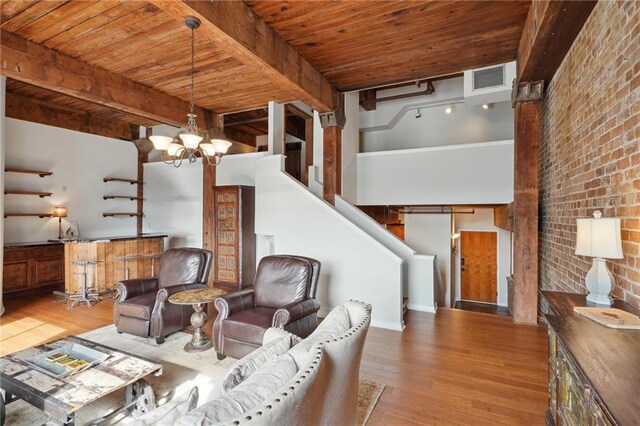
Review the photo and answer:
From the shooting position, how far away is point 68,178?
6.33 m

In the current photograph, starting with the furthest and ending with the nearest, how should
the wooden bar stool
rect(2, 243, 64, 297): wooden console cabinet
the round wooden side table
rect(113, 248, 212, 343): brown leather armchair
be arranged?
rect(2, 243, 64, 297): wooden console cabinet, the wooden bar stool, rect(113, 248, 212, 343): brown leather armchair, the round wooden side table

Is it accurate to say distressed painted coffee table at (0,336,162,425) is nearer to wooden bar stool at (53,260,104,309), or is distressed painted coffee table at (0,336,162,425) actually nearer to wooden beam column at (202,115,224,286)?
wooden bar stool at (53,260,104,309)

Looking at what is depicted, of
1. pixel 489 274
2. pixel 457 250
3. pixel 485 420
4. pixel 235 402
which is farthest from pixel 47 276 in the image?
pixel 489 274

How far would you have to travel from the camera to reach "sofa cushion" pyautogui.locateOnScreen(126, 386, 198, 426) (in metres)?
1.11

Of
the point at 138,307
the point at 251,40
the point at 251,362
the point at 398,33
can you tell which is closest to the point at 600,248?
the point at 251,362

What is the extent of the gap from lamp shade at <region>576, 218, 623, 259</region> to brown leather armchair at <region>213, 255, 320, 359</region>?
2291 mm

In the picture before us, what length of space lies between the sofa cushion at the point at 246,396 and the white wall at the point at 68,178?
271 inches

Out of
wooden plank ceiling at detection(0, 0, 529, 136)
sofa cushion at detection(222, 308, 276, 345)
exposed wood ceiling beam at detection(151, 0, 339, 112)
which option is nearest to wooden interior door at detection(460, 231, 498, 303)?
wooden plank ceiling at detection(0, 0, 529, 136)

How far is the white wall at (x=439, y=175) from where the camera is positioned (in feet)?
16.7

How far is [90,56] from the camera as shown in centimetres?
406

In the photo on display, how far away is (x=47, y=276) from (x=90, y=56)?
4.09m

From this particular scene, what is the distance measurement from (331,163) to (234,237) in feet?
7.92

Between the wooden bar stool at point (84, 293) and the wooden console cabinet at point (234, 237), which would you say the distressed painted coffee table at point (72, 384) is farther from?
the wooden console cabinet at point (234, 237)

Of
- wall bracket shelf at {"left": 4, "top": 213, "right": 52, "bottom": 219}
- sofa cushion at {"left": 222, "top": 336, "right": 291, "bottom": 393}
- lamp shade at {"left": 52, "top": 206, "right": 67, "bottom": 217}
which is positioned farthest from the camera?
lamp shade at {"left": 52, "top": 206, "right": 67, "bottom": 217}
